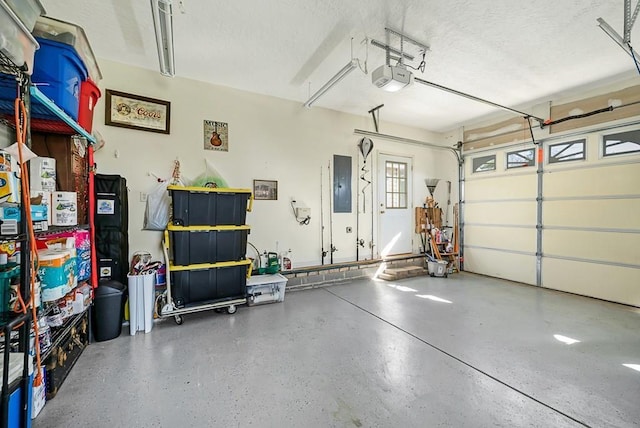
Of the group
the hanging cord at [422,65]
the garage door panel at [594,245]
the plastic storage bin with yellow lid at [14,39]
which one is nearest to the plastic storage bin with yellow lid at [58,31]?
the plastic storage bin with yellow lid at [14,39]

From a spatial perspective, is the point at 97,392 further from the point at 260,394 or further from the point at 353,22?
the point at 353,22

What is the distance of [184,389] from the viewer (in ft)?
5.98

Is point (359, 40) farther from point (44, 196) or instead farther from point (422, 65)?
point (44, 196)

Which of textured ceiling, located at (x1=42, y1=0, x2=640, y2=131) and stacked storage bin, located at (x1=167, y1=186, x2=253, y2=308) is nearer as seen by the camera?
textured ceiling, located at (x1=42, y1=0, x2=640, y2=131)

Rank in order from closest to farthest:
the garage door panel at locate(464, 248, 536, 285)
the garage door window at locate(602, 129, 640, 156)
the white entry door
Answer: the garage door window at locate(602, 129, 640, 156), the garage door panel at locate(464, 248, 536, 285), the white entry door

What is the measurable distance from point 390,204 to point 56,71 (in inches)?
200

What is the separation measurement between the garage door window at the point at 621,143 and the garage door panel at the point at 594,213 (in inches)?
28.0

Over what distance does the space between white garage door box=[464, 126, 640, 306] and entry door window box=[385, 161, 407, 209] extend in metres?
1.49

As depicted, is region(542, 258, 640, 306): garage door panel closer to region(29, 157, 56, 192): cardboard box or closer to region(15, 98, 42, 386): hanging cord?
region(15, 98, 42, 386): hanging cord

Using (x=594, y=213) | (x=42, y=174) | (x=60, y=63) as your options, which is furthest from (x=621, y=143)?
(x=42, y=174)

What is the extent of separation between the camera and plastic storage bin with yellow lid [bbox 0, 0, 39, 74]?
3.69ft

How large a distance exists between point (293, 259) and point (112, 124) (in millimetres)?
3083

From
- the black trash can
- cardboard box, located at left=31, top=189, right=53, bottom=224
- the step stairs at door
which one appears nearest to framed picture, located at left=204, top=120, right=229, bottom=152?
cardboard box, located at left=31, top=189, right=53, bottom=224

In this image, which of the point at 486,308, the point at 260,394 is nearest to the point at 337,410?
the point at 260,394
